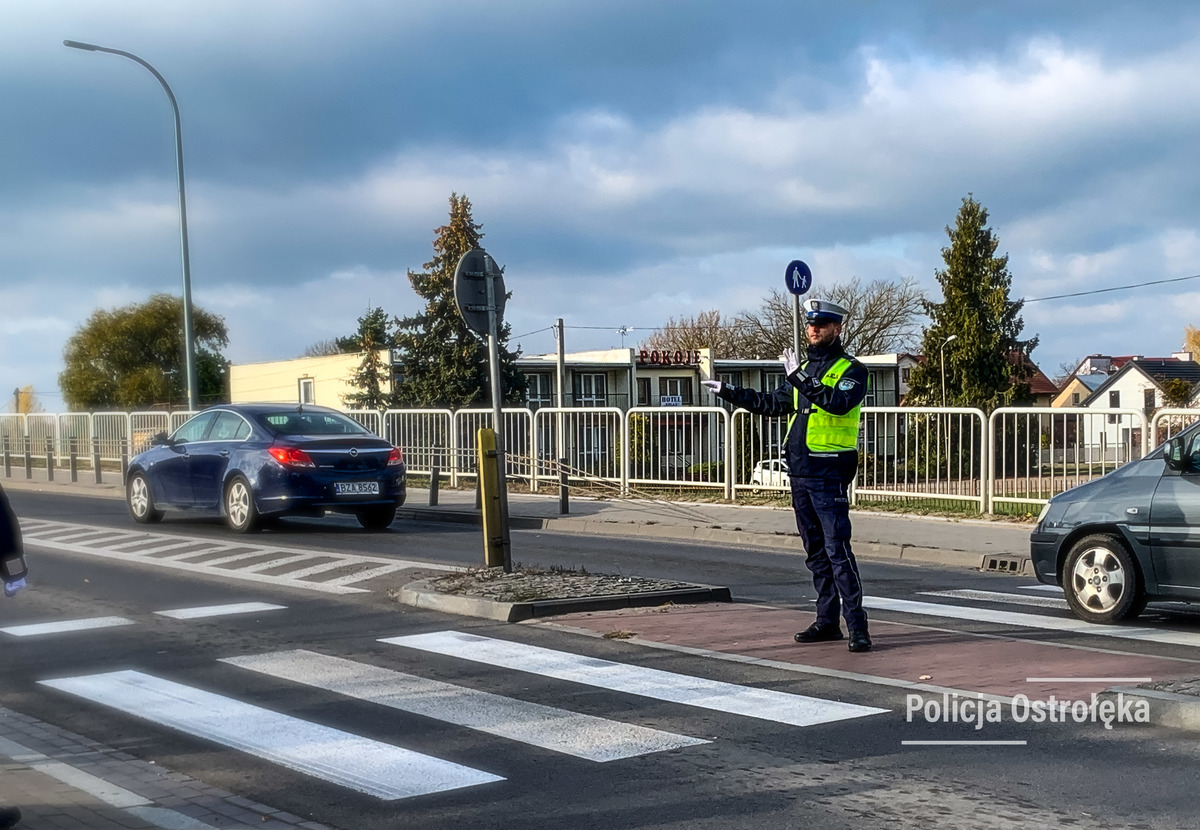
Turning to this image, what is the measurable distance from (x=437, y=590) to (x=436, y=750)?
4.22 metres

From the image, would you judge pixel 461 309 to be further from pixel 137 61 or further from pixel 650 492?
pixel 137 61

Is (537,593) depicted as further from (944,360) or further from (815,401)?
(944,360)

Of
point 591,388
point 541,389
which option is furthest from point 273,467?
point 591,388

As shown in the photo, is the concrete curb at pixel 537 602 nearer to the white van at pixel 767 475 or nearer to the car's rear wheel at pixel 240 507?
the car's rear wheel at pixel 240 507

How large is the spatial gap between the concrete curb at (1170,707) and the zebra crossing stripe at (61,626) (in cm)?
669

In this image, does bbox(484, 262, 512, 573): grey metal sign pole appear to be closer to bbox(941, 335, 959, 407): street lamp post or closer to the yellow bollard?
the yellow bollard

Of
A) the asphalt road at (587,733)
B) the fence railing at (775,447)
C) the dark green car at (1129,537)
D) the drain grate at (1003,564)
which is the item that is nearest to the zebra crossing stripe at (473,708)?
the asphalt road at (587,733)

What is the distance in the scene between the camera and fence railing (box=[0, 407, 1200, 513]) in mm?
15328

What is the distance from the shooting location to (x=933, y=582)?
11391 millimetres

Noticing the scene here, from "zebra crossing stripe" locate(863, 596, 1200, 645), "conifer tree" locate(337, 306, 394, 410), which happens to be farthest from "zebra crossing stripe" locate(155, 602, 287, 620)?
"conifer tree" locate(337, 306, 394, 410)

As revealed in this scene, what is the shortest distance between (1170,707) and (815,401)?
8.24 feet

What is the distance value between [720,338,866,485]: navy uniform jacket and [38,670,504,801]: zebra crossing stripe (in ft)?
10.0

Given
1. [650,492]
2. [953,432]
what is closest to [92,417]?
[650,492]

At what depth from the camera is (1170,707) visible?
5.86m
